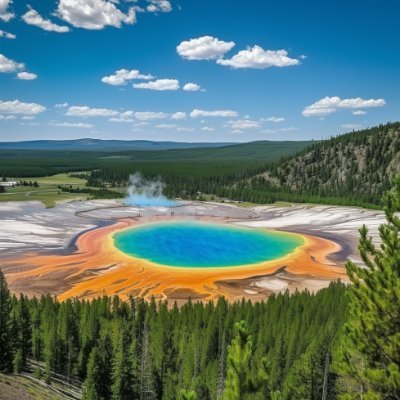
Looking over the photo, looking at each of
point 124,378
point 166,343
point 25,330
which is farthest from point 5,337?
point 166,343

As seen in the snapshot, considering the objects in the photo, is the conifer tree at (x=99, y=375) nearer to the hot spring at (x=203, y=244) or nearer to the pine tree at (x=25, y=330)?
the pine tree at (x=25, y=330)

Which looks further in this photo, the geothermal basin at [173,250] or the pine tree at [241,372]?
the geothermal basin at [173,250]

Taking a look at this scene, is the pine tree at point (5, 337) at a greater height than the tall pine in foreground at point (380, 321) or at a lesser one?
lesser

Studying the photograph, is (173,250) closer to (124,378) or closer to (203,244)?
(203,244)

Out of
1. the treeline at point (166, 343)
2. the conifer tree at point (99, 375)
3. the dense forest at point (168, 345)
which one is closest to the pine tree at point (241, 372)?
the dense forest at point (168, 345)

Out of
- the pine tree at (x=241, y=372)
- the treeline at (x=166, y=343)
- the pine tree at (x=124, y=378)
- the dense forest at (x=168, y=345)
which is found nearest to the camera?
the pine tree at (x=241, y=372)

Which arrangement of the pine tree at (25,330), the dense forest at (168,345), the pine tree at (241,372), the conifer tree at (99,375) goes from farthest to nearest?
the pine tree at (25,330) → the conifer tree at (99,375) → the dense forest at (168,345) → the pine tree at (241,372)
